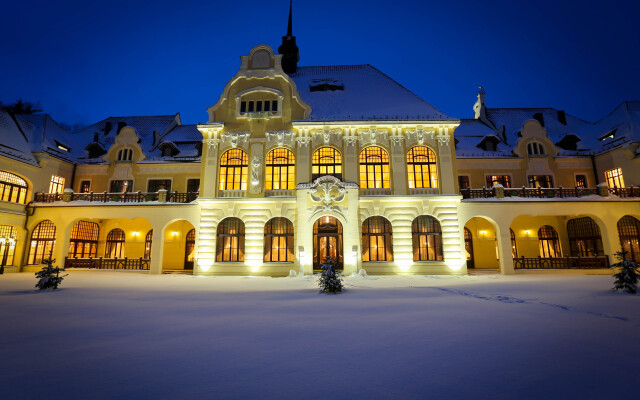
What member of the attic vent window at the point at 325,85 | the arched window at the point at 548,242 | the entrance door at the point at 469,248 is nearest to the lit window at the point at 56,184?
the attic vent window at the point at 325,85

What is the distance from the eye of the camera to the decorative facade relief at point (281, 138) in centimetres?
2372

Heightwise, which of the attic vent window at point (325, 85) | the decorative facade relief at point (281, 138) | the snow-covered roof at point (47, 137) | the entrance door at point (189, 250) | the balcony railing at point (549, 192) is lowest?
the entrance door at point (189, 250)

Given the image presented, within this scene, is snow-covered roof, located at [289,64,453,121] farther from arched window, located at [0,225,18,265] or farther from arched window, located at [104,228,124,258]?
arched window, located at [0,225,18,265]

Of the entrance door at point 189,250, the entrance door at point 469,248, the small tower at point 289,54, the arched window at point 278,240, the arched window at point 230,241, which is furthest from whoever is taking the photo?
the small tower at point 289,54

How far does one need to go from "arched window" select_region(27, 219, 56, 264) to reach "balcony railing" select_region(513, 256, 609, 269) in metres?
36.9

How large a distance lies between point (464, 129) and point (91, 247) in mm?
37949

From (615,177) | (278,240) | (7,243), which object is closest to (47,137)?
(7,243)

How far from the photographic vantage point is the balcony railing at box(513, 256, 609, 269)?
72.3 ft

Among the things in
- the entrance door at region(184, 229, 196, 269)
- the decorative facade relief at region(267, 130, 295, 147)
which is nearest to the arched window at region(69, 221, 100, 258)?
the entrance door at region(184, 229, 196, 269)

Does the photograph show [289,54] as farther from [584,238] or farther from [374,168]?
[584,238]

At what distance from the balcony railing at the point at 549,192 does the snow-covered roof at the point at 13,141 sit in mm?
35247

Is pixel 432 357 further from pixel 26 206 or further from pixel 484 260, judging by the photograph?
pixel 26 206

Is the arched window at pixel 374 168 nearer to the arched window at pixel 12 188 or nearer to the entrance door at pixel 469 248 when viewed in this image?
the entrance door at pixel 469 248

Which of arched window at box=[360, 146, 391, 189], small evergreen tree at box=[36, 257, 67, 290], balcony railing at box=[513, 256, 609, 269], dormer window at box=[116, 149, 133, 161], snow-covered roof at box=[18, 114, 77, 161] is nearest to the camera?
small evergreen tree at box=[36, 257, 67, 290]
